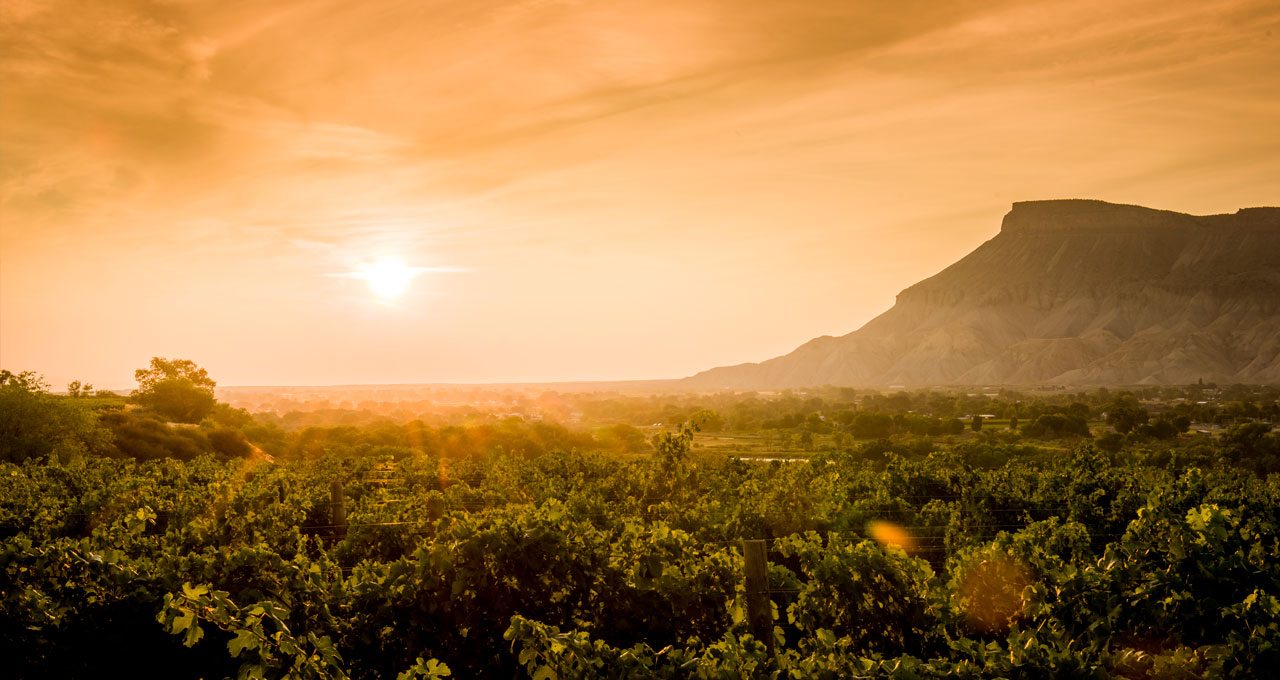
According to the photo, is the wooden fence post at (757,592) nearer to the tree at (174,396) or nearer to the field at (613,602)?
the field at (613,602)

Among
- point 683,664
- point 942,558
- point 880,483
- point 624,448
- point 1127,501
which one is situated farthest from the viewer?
point 624,448

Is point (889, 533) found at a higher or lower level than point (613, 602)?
lower

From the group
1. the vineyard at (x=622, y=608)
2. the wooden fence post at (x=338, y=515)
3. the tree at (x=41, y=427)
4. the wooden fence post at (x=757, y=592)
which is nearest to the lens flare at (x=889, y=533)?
the vineyard at (x=622, y=608)

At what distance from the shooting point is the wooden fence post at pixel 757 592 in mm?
7352

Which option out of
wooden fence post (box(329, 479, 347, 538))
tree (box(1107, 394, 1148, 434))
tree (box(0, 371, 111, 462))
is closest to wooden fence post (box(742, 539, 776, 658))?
wooden fence post (box(329, 479, 347, 538))

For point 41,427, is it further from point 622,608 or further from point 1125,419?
point 1125,419

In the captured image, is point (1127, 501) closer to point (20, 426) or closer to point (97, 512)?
point (97, 512)

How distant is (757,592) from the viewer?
7.36 m

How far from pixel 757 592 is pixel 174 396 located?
61.7m

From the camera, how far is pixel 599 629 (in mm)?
8039

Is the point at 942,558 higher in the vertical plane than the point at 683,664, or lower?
lower

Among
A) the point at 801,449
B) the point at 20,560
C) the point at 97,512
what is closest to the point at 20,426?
the point at 97,512

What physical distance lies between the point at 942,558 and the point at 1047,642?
9.89m

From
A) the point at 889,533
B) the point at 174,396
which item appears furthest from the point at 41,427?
the point at 889,533
